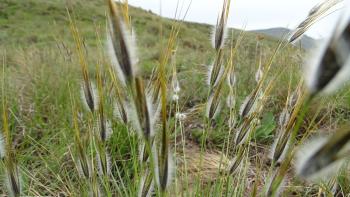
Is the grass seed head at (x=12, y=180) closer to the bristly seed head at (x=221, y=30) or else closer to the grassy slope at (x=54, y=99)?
the grassy slope at (x=54, y=99)

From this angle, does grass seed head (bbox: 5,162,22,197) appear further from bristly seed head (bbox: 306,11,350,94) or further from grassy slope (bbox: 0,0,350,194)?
bristly seed head (bbox: 306,11,350,94)

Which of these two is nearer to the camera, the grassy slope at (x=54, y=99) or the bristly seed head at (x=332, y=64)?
the bristly seed head at (x=332, y=64)

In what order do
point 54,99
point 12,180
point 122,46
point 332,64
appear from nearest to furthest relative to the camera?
point 332,64 < point 122,46 < point 12,180 < point 54,99

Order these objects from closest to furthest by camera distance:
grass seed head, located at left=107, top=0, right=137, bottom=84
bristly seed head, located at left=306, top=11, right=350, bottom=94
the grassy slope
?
bristly seed head, located at left=306, top=11, right=350, bottom=94, grass seed head, located at left=107, top=0, right=137, bottom=84, the grassy slope

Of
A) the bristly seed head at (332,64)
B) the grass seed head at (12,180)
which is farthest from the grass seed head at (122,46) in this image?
the grass seed head at (12,180)

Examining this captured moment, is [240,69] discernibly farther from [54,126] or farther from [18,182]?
[18,182]

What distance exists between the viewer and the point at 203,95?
4.02 meters

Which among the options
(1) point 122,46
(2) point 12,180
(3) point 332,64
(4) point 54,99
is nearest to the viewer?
(3) point 332,64

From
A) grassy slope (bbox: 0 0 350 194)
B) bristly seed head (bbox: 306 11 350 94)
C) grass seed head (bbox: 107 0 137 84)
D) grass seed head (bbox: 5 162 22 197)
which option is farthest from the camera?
grassy slope (bbox: 0 0 350 194)

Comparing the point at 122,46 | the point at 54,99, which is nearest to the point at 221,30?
the point at 122,46

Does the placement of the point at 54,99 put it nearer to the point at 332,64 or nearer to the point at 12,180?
the point at 12,180

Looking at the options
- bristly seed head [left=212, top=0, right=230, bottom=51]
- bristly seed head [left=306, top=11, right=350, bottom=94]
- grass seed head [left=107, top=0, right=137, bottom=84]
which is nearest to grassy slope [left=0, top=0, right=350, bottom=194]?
bristly seed head [left=212, top=0, right=230, bottom=51]

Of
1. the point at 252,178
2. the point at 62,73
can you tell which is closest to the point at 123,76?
the point at 252,178

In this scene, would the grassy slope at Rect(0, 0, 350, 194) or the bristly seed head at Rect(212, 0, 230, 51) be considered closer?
the bristly seed head at Rect(212, 0, 230, 51)
